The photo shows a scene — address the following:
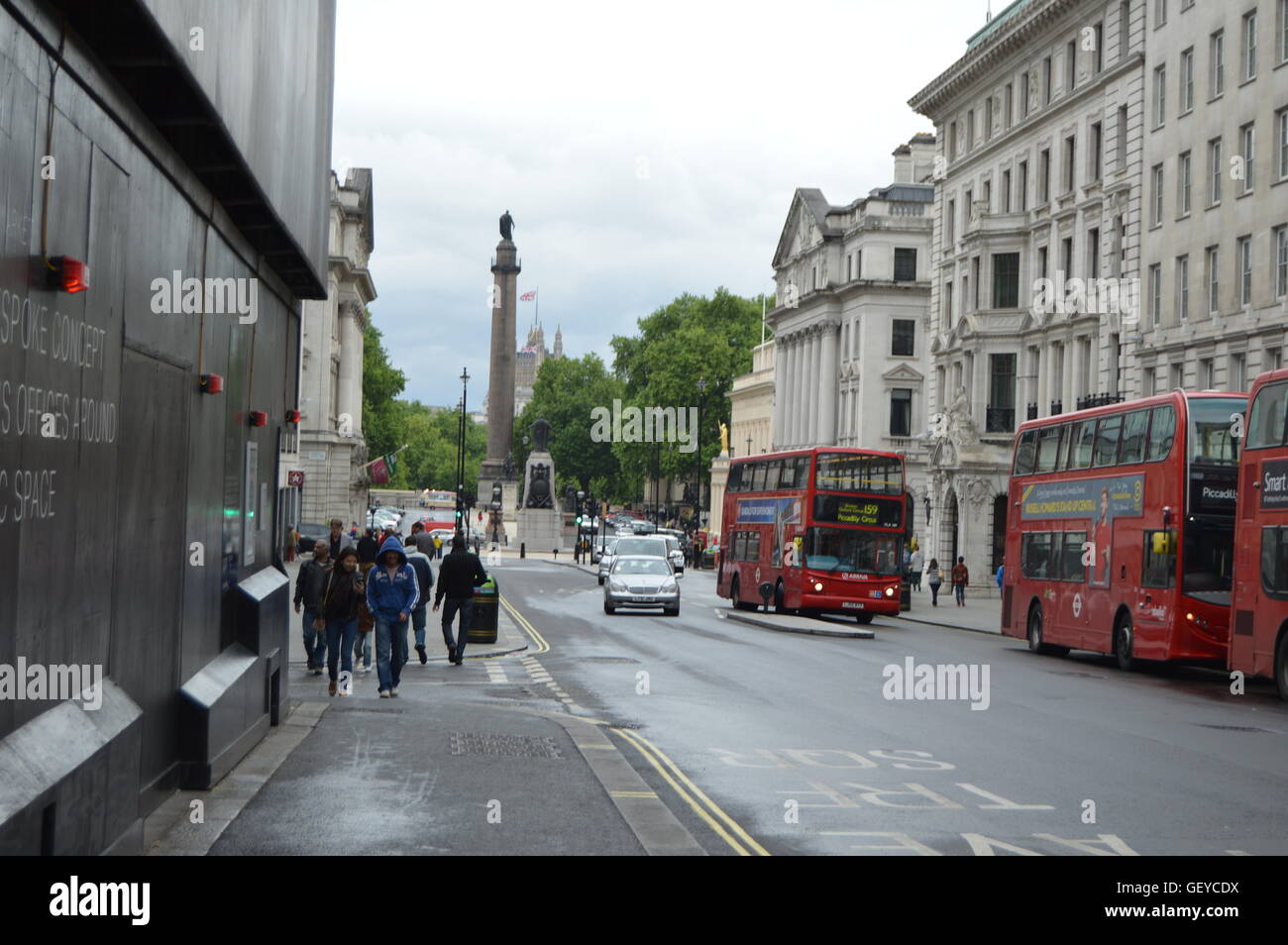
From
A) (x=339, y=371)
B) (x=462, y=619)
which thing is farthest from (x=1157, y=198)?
(x=339, y=371)

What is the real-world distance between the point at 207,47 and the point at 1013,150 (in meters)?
55.8

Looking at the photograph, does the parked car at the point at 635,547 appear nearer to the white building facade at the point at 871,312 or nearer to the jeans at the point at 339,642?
the white building facade at the point at 871,312

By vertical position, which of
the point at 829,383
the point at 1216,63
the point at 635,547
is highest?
the point at 1216,63

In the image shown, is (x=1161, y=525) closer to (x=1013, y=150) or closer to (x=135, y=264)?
(x=135, y=264)

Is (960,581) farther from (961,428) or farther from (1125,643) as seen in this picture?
(1125,643)

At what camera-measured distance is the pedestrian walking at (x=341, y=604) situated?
1797 cm

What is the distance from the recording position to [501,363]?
354 feet

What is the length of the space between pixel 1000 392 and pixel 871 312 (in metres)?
27.4

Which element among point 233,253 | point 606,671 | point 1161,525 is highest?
point 233,253

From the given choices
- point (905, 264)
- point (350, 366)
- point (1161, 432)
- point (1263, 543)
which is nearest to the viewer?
point (1263, 543)

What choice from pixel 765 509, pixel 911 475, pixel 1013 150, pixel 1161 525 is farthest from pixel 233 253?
pixel 911 475

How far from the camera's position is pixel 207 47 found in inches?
327

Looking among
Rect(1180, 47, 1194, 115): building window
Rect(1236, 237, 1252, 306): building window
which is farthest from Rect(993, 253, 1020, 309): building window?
Rect(1236, 237, 1252, 306): building window
